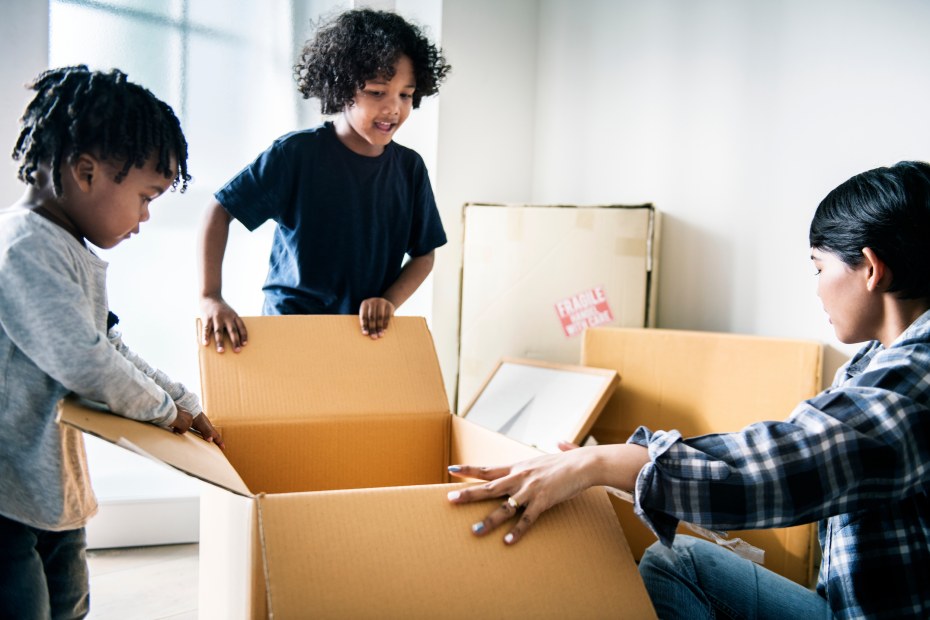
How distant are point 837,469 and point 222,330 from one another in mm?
850

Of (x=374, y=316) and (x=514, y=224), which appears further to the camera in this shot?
(x=514, y=224)

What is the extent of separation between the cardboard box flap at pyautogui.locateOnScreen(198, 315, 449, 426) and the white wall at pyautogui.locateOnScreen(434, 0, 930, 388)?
2.96ft

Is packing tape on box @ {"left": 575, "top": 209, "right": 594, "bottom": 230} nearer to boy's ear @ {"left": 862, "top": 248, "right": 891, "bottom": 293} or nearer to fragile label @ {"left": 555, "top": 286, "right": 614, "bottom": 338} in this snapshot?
fragile label @ {"left": 555, "top": 286, "right": 614, "bottom": 338}

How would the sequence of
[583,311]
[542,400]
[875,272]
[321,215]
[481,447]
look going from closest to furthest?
[875,272] → [481,447] → [321,215] → [542,400] → [583,311]

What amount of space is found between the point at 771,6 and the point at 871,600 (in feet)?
4.67

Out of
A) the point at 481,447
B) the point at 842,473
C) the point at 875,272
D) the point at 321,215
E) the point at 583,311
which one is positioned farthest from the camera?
the point at 583,311

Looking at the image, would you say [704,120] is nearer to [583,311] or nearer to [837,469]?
[583,311]

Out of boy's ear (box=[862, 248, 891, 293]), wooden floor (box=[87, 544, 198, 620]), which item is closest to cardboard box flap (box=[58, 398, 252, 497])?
boy's ear (box=[862, 248, 891, 293])

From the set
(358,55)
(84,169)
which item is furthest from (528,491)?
(358,55)

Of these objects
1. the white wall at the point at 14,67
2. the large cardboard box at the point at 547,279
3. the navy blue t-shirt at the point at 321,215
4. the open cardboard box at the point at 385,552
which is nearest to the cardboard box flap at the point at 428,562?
the open cardboard box at the point at 385,552

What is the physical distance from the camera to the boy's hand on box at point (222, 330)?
111cm

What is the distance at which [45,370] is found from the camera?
2.36 ft

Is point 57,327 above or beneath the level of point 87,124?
beneath

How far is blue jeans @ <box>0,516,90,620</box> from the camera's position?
0.74 metres
